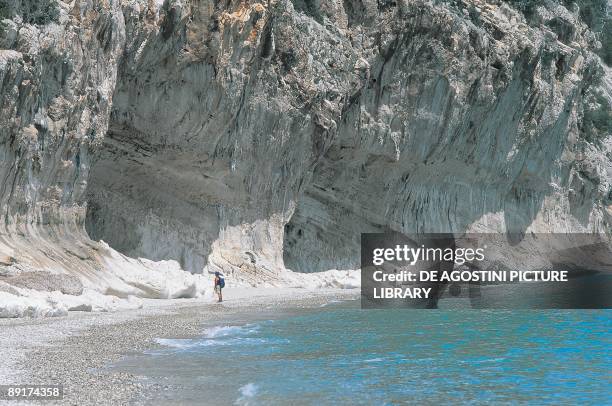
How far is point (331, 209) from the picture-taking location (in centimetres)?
3847

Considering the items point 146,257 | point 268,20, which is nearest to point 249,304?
point 146,257

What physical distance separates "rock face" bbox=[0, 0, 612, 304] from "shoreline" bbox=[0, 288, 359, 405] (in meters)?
2.79

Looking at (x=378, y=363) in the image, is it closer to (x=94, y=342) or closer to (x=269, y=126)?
(x=94, y=342)

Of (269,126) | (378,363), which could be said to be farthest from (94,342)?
(269,126)

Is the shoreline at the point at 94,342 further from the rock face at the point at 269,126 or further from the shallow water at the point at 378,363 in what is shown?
the rock face at the point at 269,126

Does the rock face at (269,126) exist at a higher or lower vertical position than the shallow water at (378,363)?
higher

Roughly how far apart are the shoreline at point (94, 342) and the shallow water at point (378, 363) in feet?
1.44

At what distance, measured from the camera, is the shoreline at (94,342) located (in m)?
9.04

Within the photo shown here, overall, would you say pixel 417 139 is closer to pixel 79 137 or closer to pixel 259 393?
pixel 79 137

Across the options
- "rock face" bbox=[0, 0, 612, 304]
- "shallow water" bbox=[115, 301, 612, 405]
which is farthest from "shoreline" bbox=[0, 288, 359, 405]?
"rock face" bbox=[0, 0, 612, 304]

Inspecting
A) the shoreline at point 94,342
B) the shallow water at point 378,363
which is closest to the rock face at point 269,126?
the shoreline at point 94,342

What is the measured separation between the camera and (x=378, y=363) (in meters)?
12.4

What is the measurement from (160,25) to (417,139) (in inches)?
709

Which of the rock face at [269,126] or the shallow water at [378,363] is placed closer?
the shallow water at [378,363]
